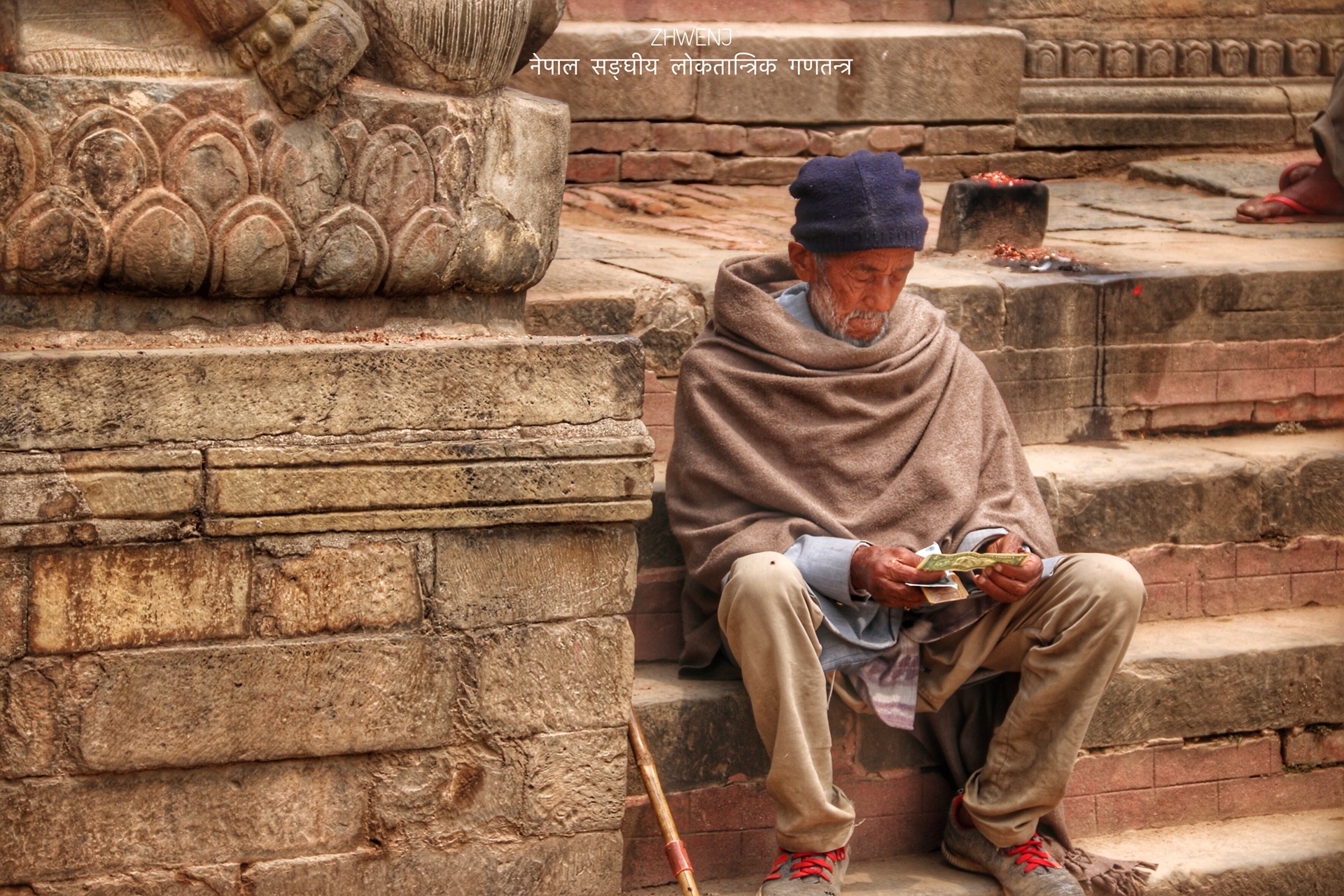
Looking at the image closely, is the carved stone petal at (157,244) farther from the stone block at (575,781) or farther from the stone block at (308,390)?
the stone block at (575,781)

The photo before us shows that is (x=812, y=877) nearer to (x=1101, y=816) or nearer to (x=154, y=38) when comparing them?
(x=1101, y=816)

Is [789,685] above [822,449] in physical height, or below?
below

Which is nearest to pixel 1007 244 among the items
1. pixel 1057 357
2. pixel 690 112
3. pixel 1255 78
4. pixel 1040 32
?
Result: pixel 1057 357

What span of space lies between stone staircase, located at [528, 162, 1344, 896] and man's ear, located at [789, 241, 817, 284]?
0.56m

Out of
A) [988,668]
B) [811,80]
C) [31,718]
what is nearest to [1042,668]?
[988,668]

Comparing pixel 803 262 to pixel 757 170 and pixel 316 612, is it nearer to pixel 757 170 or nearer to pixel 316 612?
pixel 316 612

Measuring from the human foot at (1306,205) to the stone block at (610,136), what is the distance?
2.45m

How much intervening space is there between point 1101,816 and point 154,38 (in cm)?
272

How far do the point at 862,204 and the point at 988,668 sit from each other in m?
1.05

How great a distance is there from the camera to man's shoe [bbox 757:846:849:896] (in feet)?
10.1

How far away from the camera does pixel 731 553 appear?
126 inches

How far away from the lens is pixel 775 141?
670cm

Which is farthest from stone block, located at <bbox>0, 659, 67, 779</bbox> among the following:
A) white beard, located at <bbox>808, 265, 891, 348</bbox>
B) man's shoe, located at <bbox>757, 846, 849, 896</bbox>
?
white beard, located at <bbox>808, 265, 891, 348</bbox>

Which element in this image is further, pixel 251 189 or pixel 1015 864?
pixel 1015 864
